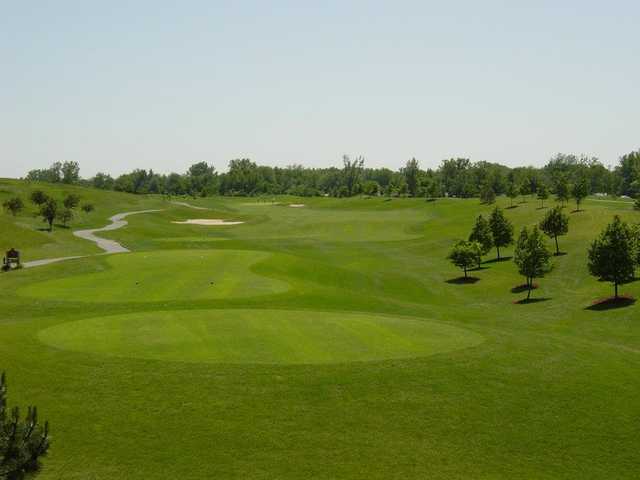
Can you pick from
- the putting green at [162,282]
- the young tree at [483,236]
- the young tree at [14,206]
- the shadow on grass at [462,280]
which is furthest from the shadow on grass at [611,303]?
the young tree at [14,206]

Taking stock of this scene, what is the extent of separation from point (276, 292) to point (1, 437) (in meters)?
30.5

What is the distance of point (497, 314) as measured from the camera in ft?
157

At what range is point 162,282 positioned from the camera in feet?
146

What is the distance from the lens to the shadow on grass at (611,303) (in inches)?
1969

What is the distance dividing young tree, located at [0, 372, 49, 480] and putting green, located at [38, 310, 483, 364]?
7724mm

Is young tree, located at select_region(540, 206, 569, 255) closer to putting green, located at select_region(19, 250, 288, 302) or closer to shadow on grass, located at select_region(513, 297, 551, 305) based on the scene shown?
shadow on grass, located at select_region(513, 297, 551, 305)

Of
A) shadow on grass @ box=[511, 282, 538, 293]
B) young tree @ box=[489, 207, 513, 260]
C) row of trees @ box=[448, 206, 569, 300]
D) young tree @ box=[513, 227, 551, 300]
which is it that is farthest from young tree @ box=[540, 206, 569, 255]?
young tree @ box=[513, 227, 551, 300]

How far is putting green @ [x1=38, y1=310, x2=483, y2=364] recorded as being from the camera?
22484 mm

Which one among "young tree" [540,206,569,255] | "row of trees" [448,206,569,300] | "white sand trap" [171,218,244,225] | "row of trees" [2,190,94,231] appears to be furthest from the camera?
"white sand trap" [171,218,244,225]

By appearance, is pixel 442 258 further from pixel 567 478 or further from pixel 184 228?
pixel 567 478

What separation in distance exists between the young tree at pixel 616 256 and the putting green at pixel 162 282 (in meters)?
29.7

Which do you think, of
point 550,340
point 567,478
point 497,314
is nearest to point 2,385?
point 567,478

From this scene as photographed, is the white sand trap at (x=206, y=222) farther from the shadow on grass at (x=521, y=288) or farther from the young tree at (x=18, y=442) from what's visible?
the young tree at (x=18, y=442)

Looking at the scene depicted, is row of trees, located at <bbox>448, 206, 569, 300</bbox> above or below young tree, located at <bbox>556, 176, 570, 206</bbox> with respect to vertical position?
below
